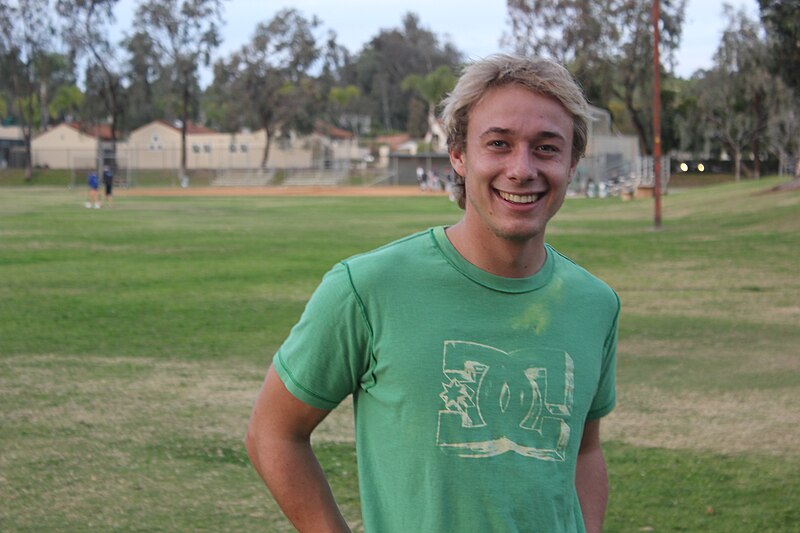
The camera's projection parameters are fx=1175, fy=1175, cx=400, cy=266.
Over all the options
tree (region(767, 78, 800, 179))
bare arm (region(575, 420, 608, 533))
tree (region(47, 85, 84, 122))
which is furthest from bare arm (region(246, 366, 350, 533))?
tree (region(47, 85, 84, 122))

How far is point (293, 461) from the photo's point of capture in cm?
267

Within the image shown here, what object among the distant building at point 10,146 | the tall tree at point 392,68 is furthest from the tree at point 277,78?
the tall tree at point 392,68

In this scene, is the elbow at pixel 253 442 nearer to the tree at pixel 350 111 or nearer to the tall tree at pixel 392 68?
the tree at pixel 350 111

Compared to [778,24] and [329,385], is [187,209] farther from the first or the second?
[329,385]

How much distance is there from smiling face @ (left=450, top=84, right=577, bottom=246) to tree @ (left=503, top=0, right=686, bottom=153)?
2970 inches

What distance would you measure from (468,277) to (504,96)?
42 centimetres

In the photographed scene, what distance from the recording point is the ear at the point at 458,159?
2869 mm

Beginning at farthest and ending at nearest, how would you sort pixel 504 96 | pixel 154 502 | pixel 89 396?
pixel 89 396 < pixel 154 502 < pixel 504 96

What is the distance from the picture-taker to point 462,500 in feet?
8.29

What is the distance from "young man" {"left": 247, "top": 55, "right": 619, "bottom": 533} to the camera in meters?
2.55

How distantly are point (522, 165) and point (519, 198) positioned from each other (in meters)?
0.08

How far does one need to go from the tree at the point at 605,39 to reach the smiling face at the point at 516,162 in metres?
75.4

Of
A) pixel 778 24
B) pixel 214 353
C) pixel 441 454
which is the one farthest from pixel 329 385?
pixel 778 24

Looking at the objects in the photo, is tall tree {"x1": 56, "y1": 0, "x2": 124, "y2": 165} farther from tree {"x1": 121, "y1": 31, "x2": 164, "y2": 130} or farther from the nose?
the nose
